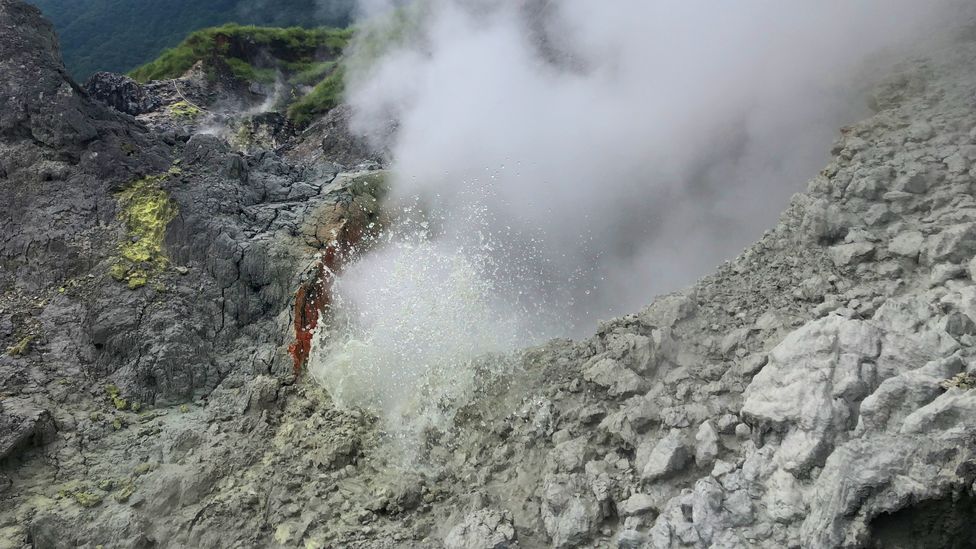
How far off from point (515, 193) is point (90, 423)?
664 cm

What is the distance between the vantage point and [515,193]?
10.6m

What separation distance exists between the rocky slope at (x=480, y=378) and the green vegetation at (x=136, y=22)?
1611 cm

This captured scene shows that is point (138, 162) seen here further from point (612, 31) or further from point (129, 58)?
point (129, 58)

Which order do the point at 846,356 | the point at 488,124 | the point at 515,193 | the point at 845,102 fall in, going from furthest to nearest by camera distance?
the point at 488,124
the point at 515,193
the point at 845,102
the point at 846,356

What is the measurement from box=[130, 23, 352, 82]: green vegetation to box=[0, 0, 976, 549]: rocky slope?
1089cm

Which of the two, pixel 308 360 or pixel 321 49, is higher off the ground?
pixel 321 49

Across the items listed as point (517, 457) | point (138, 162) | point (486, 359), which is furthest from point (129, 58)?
point (517, 457)

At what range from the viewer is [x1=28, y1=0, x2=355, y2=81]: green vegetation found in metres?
23.9

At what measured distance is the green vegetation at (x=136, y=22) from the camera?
23906 millimetres

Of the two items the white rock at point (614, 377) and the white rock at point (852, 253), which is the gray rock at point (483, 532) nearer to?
the white rock at point (614, 377)

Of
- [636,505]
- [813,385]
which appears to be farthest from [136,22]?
[813,385]

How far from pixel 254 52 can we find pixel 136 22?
6.80 m

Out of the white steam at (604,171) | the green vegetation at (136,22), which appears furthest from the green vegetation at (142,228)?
the green vegetation at (136,22)

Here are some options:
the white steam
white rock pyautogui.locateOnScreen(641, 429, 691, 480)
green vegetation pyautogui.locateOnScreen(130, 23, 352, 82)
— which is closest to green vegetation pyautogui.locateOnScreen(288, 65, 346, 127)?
green vegetation pyautogui.locateOnScreen(130, 23, 352, 82)
